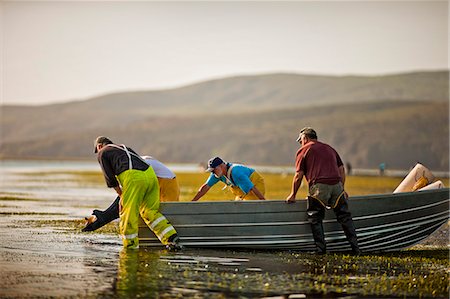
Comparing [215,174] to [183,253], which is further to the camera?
[215,174]

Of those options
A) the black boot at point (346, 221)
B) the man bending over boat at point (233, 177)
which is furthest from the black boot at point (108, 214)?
the black boot at point (346, 221)

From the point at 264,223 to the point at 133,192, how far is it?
2.31m

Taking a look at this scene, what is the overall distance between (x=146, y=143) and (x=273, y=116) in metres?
23.3

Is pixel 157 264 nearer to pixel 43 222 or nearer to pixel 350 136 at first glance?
pixel 43 222

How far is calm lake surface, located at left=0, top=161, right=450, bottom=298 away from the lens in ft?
38.3

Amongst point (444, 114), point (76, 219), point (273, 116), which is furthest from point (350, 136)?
point (76, 219)

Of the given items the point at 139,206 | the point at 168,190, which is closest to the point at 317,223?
the point at 168,190

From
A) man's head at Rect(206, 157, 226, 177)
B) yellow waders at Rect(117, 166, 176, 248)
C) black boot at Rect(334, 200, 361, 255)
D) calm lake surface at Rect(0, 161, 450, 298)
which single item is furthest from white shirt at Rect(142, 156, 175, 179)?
black boot at Rect(334, 200, 361, 255)

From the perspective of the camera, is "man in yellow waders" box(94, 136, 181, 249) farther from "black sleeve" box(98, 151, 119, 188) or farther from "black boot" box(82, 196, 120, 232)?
"black boot" box(82, 196, 120, 232)

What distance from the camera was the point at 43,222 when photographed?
21.2 meters

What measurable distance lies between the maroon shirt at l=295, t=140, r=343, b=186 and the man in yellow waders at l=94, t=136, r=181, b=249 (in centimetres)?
247

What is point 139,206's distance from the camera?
1589 centimetres

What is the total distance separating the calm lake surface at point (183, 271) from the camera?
11664mm

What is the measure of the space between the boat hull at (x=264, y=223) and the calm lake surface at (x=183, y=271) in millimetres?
282
